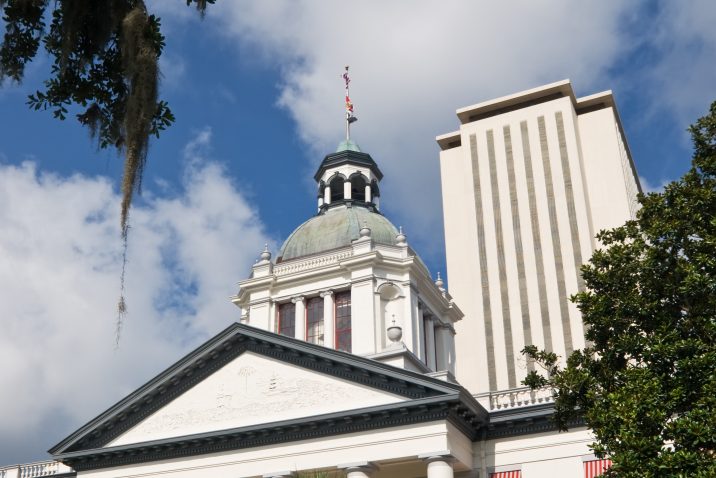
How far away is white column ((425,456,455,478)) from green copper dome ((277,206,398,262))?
1622cm

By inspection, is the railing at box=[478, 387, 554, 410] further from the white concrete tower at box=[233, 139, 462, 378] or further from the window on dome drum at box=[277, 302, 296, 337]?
the window on dome drum at box=[277, 302, 296, 337]

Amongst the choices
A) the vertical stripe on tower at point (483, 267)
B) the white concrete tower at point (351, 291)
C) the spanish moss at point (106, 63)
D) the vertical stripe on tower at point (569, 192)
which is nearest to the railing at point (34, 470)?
the white concrete tower at point (351, 291)

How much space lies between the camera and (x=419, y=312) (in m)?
42.5

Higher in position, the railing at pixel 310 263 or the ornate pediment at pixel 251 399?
the railing at pixel 310 263

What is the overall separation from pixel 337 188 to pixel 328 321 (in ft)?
32.1

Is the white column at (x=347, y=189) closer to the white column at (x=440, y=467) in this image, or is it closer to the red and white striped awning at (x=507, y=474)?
the red and white striped awning at (x=507, y=474)

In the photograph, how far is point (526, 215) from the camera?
91.1m

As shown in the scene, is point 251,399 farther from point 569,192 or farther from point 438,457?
→ point 569,192

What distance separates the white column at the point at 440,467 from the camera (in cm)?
2886

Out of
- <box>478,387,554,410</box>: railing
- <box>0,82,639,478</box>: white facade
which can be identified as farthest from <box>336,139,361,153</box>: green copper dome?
<box>478,387,554,410</box>: railing

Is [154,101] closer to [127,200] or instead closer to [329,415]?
[127,200]

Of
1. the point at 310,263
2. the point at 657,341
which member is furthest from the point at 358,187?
the point at 657,341

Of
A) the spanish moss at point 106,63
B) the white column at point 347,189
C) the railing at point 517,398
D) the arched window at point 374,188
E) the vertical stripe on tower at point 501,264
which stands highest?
the vertical stripe on tower at point 501,264

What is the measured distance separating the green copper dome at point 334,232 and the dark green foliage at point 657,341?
24258mm
